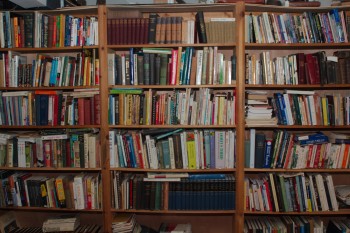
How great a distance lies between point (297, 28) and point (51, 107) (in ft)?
7.23

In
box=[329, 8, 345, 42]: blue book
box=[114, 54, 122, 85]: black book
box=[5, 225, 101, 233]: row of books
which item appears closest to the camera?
box=[329, 8, 345, 42]: blue book

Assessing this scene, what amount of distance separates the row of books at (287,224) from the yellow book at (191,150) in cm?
73

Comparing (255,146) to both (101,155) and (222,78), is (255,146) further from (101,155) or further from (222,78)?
(101,155)

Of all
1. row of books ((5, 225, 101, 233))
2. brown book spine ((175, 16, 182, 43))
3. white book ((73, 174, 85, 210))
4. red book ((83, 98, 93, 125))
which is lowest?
row of books ((5, 225, 101, 233))

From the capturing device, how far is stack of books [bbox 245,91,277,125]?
2.32 meters

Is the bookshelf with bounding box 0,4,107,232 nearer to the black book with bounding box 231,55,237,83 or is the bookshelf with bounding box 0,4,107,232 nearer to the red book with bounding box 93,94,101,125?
the red book with bounding box 93,94,101,125

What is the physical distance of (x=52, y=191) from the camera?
2447 millimetres

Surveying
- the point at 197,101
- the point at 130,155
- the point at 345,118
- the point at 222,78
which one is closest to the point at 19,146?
the point at 130,155

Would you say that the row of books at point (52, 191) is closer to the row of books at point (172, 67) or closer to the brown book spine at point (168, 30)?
the row of books at point (172, 67)

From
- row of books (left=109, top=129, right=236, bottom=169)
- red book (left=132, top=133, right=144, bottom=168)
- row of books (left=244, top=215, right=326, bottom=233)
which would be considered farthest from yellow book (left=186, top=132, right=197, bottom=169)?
row of books (left=244, top=215, right=326, bottom=233)

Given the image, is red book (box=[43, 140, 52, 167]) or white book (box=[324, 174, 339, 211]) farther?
red book (box=[43, 140, 52, 167])

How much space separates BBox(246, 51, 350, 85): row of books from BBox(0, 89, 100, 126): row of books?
4.53 feet

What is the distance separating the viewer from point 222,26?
2301 millimetres

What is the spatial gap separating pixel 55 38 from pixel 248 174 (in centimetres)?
214
